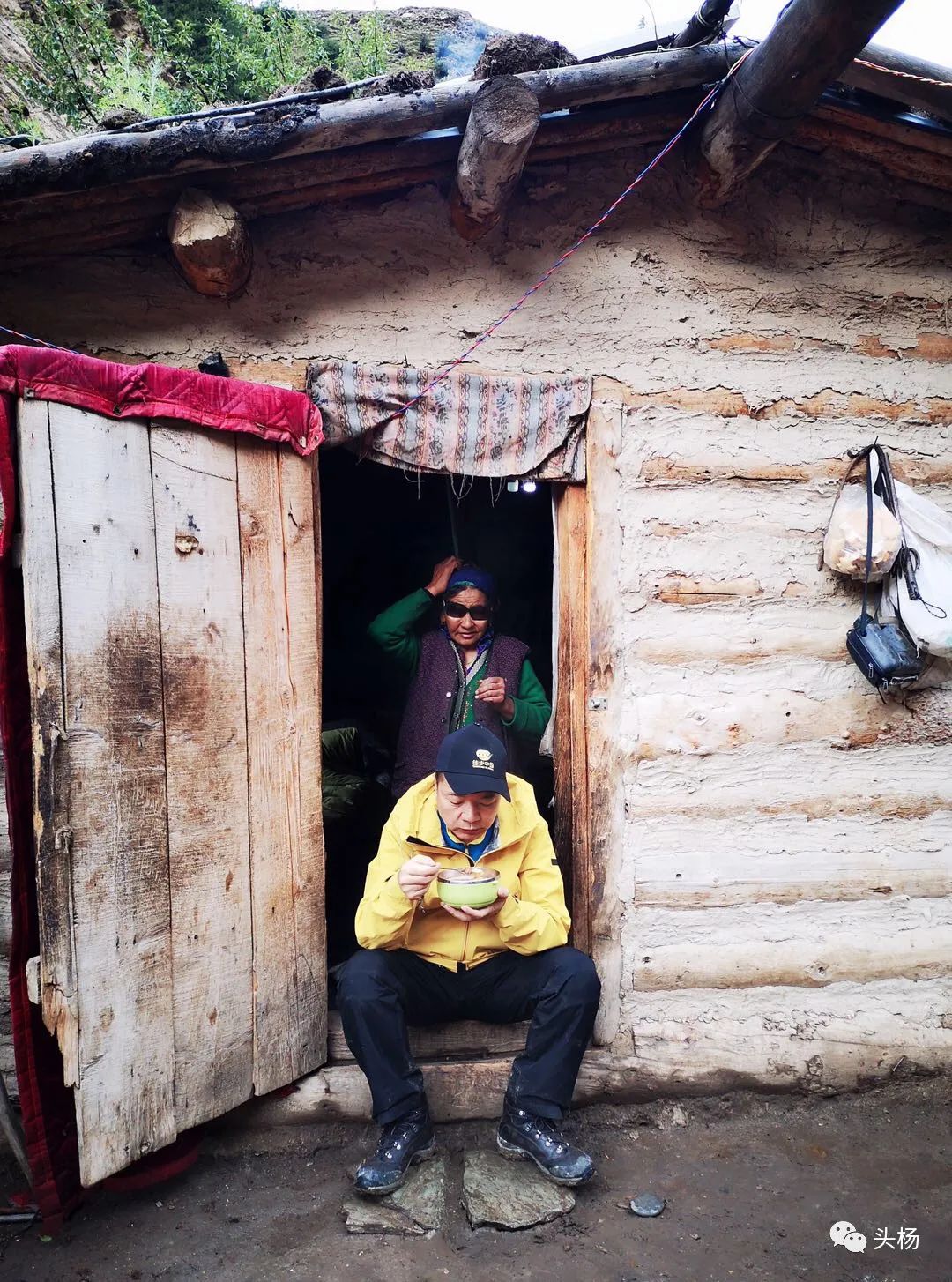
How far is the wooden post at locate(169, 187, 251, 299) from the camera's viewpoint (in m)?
2.65

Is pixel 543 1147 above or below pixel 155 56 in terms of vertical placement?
below

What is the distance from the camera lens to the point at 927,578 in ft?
9.71

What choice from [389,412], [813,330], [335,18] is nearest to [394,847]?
[389,412]

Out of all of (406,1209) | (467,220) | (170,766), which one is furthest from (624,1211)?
(467,220)

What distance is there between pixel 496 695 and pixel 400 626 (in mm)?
537

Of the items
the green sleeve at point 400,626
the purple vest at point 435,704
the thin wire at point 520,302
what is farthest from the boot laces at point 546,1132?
the thin wire at point 520,302

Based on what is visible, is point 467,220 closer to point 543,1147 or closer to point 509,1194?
point 543,1147

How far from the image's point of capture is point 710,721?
3082mm

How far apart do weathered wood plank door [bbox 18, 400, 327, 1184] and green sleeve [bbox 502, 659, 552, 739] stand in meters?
0.93

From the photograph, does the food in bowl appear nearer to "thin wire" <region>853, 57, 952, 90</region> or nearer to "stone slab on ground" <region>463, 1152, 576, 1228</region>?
"stone slab on ground" <region>463, 1152, 576, 1228</region>

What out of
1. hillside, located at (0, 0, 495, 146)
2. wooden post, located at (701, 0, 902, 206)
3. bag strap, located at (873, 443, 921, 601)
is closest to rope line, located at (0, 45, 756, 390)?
wooden post, located at (701, 0, 902, 206)

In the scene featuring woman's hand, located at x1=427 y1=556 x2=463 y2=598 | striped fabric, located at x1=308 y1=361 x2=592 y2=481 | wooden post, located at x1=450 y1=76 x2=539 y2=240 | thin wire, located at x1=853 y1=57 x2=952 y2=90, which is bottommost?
woman's hand, located at x1=427 y1=556 x2=463 y2=598

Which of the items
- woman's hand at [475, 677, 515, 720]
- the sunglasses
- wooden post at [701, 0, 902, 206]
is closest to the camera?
wooden post at [701, 0, 902, 206]

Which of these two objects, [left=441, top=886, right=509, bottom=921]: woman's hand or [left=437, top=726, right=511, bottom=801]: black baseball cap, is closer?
[left=441, top=886, right=509, bottom=921]: woman's hand
